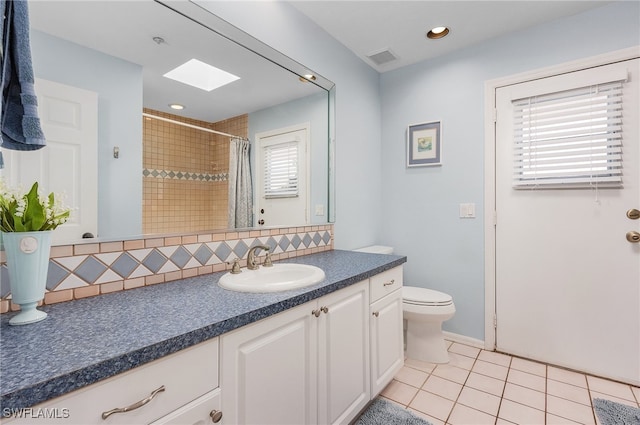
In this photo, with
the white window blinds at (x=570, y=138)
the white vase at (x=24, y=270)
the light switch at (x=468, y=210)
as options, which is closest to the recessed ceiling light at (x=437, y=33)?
the white window blinds at (x=570, y=138)

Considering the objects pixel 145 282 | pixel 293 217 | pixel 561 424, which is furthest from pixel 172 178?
pixel 561 424

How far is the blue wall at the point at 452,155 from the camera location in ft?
7.11

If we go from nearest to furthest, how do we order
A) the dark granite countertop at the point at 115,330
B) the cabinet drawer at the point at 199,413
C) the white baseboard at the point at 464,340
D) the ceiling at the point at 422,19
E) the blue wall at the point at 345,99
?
the dark granite countertop at the point at 115,330 < the cabinet drawer at the point at 199,413 < the blue wall at the point at 345,99 < the ceiling at the point at 422,19 < the white baseboard at the point at 464,340

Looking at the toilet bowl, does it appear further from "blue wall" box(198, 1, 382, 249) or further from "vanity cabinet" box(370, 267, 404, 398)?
"blue wall" box(198, 1, 382, 249)

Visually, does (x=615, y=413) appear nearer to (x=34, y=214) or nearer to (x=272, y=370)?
(x=272, y=370)

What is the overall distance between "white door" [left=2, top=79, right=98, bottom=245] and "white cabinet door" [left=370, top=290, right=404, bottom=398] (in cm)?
133

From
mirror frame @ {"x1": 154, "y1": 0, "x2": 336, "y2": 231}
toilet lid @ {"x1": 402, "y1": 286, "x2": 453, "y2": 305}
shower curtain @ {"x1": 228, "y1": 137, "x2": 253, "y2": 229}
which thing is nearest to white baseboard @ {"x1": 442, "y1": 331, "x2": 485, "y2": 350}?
toilet lid @ {"x1": 402, "y1": 286, "x2": 453, "y2": 305}

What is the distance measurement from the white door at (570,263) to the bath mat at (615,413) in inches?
12.9

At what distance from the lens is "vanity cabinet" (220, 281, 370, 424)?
92 cm

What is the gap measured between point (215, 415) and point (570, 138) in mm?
2537

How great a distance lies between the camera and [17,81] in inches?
32.8

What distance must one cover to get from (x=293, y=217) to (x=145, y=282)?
949mm

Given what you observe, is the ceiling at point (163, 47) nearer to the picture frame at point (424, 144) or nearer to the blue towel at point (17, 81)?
the blue towel at point (17, 81)

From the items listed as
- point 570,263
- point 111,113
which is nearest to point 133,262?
point 111,113
